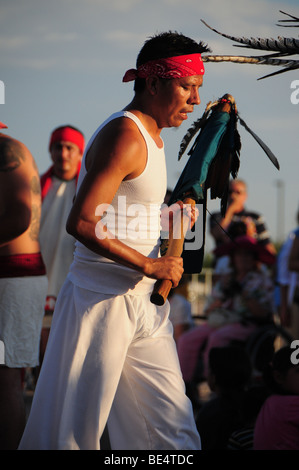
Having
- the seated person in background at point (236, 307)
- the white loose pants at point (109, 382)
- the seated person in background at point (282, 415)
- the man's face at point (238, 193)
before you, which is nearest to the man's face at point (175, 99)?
the white loose pants at point (109, 382)

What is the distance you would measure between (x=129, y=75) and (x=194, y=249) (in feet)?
2.74

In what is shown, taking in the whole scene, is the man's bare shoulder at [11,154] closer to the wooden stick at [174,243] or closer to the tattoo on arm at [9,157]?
the tattoo on arm at [9,157]

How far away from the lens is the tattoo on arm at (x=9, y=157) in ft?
12.6

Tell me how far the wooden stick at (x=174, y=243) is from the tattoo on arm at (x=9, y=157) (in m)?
1.14

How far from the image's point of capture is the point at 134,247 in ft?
9.96

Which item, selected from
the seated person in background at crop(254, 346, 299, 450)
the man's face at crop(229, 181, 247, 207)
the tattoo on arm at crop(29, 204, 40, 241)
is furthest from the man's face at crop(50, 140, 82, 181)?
the seated person in background at crop(254, 346, 299, 450)

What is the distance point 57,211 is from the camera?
555 cm

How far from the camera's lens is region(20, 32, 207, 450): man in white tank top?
9.30 feet

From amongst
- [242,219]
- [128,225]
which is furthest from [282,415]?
[242,219]

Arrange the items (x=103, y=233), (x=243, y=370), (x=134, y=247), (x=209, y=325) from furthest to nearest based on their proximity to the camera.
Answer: (x=209, y=325) → (x=243, y=370) → (x=134, y=247) → (x=103, y=233)

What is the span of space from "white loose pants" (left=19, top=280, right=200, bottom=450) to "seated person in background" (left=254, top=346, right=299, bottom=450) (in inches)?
32.0

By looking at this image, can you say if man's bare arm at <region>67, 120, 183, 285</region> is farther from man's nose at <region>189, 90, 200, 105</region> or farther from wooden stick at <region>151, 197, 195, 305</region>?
man's nose at <region>189, 90, 200, 105</region>

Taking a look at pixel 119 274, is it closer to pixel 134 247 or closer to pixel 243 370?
pixel 134 247

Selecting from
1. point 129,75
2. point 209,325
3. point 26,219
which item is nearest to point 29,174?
point 26,219
